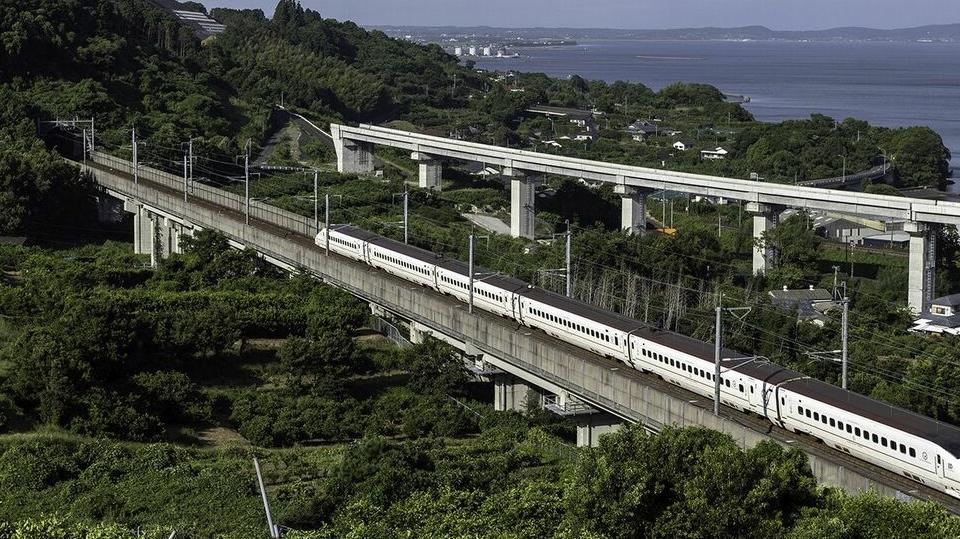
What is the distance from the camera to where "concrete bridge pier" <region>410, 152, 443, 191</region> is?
7094 centimetres

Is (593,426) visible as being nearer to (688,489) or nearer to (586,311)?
(586,311)

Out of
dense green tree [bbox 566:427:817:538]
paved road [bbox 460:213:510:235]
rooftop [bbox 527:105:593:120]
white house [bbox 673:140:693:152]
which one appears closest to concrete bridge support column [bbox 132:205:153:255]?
paved road [bbox 460:213:510:235]

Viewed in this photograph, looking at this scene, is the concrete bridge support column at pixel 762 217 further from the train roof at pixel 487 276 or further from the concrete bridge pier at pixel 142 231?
the concrete bridge pier at pixel 142 231

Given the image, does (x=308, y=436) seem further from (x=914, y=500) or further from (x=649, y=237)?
(x=649, y=237)

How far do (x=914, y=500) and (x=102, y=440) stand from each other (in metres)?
16.9

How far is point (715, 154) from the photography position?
9169cm

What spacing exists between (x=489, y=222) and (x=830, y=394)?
41.3 metres

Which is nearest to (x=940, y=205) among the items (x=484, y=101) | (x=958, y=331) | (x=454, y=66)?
(x=958, y=331)

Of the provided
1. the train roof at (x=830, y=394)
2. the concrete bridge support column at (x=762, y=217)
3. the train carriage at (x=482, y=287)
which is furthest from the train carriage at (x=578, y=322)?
the concrete bridge support column at (x=762, y=217)

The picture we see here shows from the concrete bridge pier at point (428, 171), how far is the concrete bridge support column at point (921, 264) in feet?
96.0

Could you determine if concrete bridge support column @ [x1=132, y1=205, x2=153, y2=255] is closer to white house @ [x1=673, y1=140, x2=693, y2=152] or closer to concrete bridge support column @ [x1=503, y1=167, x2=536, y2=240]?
concrete bridge support column @ [x1=503, y1=167, x2=536, y2=240]

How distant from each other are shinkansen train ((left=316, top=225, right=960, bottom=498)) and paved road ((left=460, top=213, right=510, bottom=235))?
2429 cm

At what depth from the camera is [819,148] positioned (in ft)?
283

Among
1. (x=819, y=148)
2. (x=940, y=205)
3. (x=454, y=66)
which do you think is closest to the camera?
(x=940, y=205)
